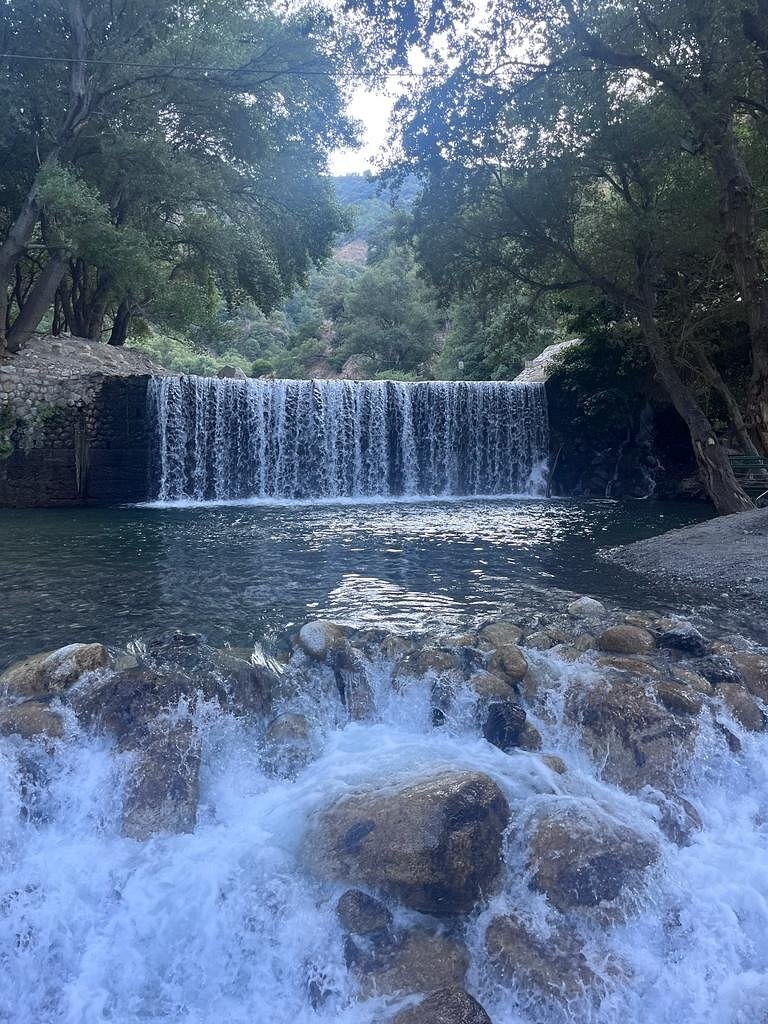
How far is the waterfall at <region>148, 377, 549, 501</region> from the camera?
18.2 m

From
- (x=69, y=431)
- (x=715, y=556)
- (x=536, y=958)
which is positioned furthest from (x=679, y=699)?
(x=69, y=431)

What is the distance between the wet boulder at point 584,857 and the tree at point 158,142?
1622 cm

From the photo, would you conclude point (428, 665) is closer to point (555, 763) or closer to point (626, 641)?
A: point (555, 763)

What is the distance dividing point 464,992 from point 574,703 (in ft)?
7.30

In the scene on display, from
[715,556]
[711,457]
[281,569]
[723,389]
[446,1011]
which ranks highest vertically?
[723,389]

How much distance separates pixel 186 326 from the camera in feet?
80.8

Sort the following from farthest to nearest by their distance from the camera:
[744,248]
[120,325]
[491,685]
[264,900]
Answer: [120,325]
[744,248]
[491,685]
[264,900]

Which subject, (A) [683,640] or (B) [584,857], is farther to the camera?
(A) [683,640]

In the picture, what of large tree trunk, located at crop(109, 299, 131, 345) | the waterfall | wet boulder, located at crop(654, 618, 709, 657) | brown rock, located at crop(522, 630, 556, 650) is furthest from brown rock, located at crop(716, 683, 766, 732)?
large tree trunk, located at crop(109, 299, 131, 345)

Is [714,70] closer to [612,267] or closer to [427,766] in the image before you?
[612,267]

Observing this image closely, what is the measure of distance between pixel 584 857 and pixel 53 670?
3586mm

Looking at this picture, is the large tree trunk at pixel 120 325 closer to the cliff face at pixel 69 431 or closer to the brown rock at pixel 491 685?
the cliff face at pixel 69 431

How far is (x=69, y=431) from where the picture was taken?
17172mm

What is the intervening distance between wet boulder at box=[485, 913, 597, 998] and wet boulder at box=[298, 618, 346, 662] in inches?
99.2
